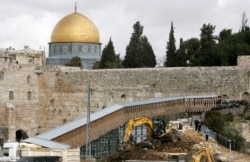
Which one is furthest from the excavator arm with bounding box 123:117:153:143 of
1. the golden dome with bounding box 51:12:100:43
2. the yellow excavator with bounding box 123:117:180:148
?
the golden dome with bounding box 51:12:100:43

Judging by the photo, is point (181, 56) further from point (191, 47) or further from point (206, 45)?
point (206, 45)

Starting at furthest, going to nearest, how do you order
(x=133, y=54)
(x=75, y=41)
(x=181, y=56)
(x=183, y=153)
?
(x=75, y=41)
(x=133, y=54)
(x=181, y=56)
(x=183, y=153)

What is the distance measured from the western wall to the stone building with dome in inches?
531

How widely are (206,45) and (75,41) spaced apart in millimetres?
15742

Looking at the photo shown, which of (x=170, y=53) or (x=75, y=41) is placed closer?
(x=170, y=53)

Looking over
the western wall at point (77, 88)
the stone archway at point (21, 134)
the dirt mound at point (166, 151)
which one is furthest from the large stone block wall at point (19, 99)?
the dirt mound at point (166, 151)

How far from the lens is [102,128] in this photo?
2398 centimetres

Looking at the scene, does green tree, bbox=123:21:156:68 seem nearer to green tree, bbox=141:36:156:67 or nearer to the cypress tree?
green tree, bbox=141:36:156:67

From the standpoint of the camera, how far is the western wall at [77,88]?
35969 millimetres

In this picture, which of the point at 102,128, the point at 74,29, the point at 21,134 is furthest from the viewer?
the point at 74,29

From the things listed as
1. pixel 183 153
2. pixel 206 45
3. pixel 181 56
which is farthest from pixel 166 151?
pixel 181 56

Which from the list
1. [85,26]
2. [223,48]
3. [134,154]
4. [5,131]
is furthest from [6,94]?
[134,154]

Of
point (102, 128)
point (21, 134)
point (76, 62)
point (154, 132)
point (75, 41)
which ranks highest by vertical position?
point (75, 41)

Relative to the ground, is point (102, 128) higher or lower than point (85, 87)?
lower
